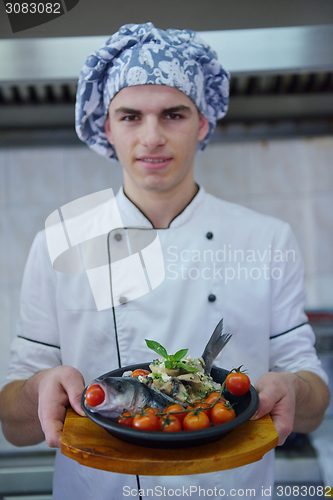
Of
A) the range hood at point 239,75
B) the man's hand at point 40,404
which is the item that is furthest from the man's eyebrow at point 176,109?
the man's hand at point 40,404

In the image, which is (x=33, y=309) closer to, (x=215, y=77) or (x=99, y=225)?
(x=99, y=225)

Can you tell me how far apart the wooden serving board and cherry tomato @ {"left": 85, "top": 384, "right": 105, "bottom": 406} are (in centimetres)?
5

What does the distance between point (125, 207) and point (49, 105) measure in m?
0.45

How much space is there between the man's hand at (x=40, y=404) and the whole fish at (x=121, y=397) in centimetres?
7

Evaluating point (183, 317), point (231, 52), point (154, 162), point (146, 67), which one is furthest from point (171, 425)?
point (231, 52)

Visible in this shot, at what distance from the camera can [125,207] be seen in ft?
2.58

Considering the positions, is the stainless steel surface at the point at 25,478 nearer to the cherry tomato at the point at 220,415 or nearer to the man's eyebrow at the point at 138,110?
the cherry tomato at the point at 220,415

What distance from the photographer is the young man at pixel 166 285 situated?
0.70 m

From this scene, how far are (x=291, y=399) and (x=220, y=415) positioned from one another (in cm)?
17

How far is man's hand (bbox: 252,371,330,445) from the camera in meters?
0.52

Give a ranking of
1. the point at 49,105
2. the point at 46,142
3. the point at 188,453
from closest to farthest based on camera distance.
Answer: the point at 188,453, the point at 49,105, the point at 46,142

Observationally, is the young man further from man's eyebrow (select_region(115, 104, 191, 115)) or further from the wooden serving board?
the wooden serving board

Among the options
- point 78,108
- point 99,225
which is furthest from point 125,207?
point 78,108

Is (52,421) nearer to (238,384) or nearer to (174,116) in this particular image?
(238,384)
